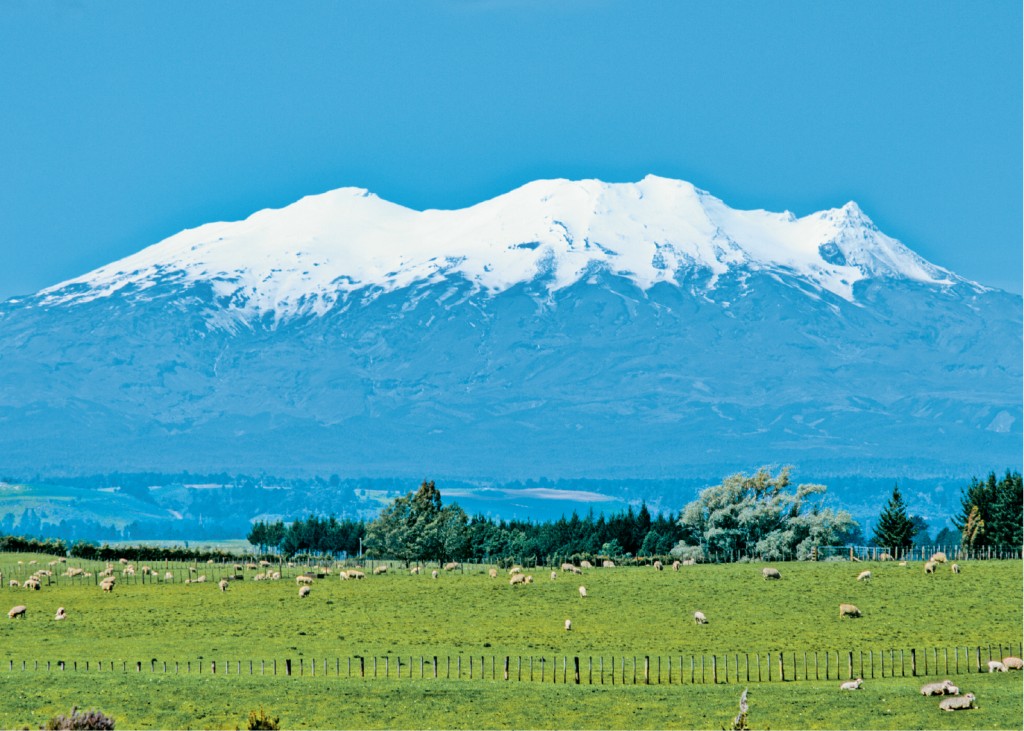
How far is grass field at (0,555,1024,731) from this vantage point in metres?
60.1

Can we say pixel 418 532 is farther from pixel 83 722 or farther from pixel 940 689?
pixel 83 722

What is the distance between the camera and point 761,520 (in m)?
134

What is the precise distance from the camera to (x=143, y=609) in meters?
93.2

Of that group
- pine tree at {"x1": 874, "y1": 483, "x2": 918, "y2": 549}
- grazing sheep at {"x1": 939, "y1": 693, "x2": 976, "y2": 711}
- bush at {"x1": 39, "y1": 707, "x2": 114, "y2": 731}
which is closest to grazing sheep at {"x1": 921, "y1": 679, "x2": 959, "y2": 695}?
grazing sheep at {"x1": 939, "y1": 693, "x2": 976, "y2": 711}

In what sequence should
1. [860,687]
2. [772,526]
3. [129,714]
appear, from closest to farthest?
1. [129,714]
2. [860,687]
3. [772,526]

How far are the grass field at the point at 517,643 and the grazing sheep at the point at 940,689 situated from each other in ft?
2.48

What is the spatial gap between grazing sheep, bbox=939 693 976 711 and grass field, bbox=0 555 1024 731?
0.65 m

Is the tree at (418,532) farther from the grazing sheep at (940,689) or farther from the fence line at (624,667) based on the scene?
the grazing sheep at (940,689)

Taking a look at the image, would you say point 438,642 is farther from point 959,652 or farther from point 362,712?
point 959,652

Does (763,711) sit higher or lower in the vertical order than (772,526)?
lower

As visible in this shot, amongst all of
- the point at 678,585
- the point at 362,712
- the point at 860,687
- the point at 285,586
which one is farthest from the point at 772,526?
the point at 362,712

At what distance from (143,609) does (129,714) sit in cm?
3475

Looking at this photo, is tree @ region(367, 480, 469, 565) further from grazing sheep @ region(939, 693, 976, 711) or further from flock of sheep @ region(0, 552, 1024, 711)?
grazing sheep @ region(939, 693, 976, 711)

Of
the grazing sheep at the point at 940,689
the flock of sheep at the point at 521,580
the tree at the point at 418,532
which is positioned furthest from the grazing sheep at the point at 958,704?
the tree at the point at 418,532
